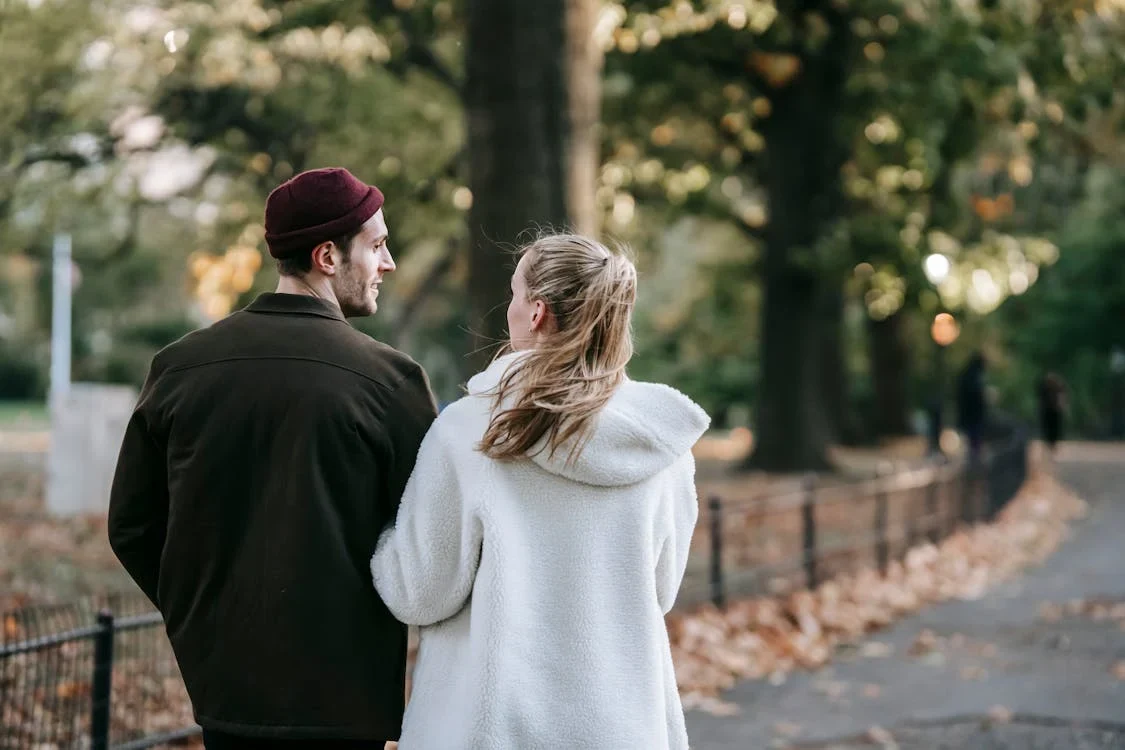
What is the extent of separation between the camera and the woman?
2.95 m

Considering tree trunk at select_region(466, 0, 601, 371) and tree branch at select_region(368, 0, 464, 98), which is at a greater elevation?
tree branch at select_region(368, 0, 464, 98)

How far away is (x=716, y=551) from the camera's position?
10.5 metres

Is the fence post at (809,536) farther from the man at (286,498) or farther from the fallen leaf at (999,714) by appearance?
the man at (286,498)

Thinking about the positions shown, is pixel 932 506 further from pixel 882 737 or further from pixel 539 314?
pixel 539 314

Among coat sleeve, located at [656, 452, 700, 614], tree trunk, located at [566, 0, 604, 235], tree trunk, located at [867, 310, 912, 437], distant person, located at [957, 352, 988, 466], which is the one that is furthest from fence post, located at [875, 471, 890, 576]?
tree trunk, located at [867, 310, 912, 437]

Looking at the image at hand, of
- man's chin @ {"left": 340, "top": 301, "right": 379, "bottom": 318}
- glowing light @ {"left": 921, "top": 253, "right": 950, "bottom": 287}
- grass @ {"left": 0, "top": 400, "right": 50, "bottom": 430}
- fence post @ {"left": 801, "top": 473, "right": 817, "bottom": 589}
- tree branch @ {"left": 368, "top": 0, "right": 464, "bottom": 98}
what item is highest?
tree branch @ {"left": 368, "top": 0, "right": 464, "bottom": 98}

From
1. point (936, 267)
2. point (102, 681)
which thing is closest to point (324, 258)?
point (102, 681)

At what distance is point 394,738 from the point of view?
3.16m

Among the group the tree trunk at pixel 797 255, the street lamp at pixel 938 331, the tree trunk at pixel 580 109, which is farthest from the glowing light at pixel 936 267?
the tree trunk at pixel 580 109

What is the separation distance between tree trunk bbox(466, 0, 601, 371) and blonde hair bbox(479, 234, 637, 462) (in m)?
5.05

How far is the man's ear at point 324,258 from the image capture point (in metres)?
3.21

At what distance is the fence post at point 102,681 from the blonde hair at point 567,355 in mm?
3304

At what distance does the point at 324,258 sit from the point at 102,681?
10.3 ft

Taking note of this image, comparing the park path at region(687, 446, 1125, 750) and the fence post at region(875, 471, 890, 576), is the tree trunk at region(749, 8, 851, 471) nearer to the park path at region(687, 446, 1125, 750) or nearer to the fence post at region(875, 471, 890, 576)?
the fence post at region(875, 471, 890, 576)
